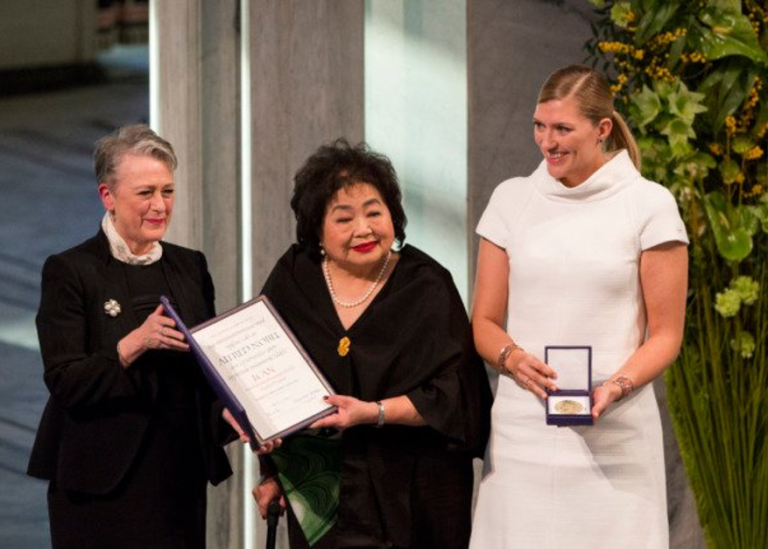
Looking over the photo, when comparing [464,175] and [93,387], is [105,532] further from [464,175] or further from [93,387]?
[464,175]

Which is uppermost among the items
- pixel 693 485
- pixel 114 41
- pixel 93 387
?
pixel 114 41

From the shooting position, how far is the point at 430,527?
4309 millimetres

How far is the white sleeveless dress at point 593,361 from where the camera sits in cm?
407

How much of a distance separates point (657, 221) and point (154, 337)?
123cm

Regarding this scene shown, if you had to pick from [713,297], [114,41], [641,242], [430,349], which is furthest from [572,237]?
[114,41]

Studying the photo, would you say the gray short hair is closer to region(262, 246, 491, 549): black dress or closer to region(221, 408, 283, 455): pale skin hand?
region(262, 246, 491, 549): black dress

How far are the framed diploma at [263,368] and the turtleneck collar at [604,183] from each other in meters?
0.74

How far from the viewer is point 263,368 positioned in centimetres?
418

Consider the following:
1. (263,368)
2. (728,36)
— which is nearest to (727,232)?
(728,36)

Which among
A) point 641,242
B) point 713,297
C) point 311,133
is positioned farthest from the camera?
point 311,133

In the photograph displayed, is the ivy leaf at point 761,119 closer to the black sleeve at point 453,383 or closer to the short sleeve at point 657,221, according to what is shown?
the short sleeve at point 657,221

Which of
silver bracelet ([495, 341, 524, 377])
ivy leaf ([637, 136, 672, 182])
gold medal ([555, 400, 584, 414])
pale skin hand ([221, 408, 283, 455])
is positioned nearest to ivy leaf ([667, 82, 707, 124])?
ivy leaf ([637, 136, 672, 182])

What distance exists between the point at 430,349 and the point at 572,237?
47 cm

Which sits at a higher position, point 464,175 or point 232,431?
point 464,175
